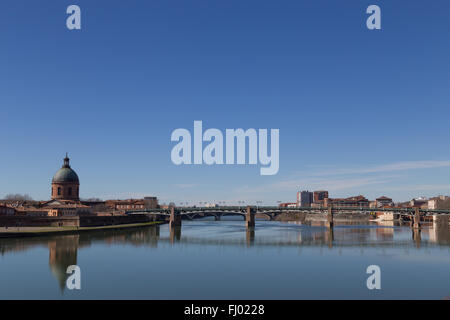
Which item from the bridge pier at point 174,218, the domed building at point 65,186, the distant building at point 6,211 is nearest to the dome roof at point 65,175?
the domed building at point 65,186

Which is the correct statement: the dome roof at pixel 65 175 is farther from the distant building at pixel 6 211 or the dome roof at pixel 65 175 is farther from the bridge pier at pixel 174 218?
the distant building at pixel 6 211

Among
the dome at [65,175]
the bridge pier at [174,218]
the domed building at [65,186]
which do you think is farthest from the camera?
the dome at [65,175]

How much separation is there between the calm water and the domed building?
64803mm

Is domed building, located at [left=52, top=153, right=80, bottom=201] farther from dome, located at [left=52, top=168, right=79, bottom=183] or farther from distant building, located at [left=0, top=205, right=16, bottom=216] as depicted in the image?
distant building, located at [left=0, top=205, right=16, bottom=216]

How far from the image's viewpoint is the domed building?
404 feet

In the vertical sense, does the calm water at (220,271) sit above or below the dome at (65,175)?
below

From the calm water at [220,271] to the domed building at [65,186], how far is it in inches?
2551

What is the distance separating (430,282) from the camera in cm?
3328

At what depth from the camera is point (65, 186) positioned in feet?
406

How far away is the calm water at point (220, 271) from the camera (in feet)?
97.5

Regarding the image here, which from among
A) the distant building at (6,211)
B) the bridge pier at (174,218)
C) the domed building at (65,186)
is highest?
the domed building at (65,186)

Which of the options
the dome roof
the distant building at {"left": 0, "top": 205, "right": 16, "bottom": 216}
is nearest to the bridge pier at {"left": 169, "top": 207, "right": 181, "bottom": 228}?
the dome roof
